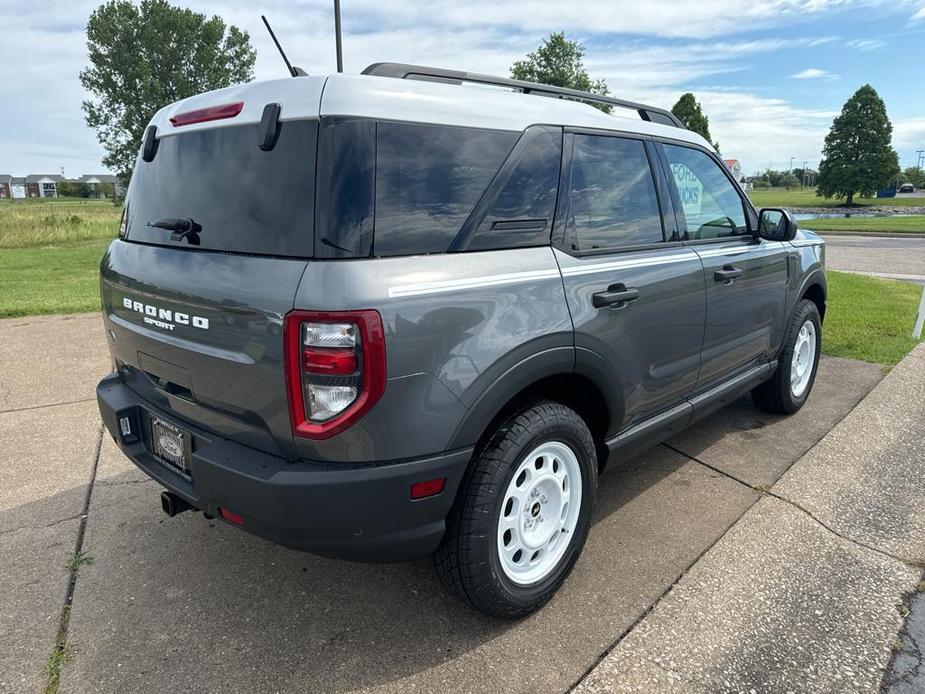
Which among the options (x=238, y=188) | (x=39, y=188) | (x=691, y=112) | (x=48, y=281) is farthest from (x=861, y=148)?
(x=39, y=188)

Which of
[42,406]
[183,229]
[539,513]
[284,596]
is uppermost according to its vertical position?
[183,229]

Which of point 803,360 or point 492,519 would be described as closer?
point 492,519

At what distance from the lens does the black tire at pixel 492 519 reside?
222cm

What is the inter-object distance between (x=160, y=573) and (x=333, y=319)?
1713mm

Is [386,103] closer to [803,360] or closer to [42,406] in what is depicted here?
[803,360]

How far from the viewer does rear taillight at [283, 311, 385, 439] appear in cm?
188

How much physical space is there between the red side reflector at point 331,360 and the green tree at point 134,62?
1726 inches

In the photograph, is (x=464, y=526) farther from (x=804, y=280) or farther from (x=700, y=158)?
(x=804, y=280)

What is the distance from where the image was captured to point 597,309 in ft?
8.45

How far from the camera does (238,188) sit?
2.19 metres

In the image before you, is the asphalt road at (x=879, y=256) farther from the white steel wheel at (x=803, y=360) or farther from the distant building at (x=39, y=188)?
the distant building at (x=39, y=188)

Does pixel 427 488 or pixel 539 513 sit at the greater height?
pixel 427 488

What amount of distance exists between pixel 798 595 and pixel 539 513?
1130 millimetres

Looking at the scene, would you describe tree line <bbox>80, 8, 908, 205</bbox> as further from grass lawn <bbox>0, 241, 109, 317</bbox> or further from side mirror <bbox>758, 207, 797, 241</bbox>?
side mirror <bbox>758, 207, 797, 241</bbox>
